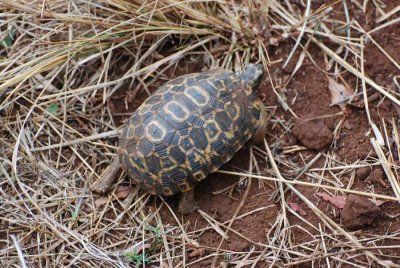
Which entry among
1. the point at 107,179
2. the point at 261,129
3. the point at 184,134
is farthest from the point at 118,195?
the point at 261,129

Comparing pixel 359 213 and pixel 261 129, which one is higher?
pixel 261 129

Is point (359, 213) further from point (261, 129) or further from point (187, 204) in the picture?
point (187, 204)

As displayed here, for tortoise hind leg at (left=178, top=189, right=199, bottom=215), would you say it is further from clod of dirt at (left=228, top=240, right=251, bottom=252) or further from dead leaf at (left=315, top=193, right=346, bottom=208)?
dead leaf at (left=315, top=193, right=346, bottom=208)

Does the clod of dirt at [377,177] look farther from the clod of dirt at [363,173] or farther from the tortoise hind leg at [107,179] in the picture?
the tortoise hind leg at [107,179]

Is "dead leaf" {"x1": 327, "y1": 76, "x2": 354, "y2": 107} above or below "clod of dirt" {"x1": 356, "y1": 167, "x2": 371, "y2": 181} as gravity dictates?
above

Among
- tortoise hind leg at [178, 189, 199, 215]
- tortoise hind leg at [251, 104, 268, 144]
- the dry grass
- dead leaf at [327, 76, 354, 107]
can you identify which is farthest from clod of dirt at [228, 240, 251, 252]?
dead leaf at [327, 76, 354, 107]

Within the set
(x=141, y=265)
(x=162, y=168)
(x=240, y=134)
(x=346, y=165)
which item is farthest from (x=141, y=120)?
(x=346, y=165)
